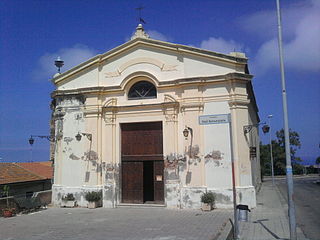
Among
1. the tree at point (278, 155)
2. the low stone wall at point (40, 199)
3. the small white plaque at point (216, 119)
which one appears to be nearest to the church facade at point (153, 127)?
the low stone wall at point (40, 199)

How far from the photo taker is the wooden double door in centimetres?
1509

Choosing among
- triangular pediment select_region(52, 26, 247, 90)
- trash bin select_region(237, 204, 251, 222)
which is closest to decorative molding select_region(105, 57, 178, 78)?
triangular pediment select_region(52, 26, 247, 90)

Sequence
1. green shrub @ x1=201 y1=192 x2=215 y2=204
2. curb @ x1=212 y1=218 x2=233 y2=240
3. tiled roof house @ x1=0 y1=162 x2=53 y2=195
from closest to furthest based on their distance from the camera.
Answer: curb @ x1=212 y1=218 x2=233 y2=240, green shrub @ x1=201 y1=192 x2=215 y2=204, tiled roof house @ x1=0 y1=162 x2=53 y2=195

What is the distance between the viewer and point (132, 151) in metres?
15.6

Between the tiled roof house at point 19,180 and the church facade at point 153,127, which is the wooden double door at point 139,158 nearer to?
the church facade at point 153,127

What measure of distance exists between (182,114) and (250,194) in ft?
15.2

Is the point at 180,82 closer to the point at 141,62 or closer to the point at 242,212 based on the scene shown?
the point at 141,62

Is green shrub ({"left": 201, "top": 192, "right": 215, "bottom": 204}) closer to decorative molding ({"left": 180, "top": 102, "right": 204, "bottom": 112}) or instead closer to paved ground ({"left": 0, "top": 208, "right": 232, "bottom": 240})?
paved ground ({"left": 0, "top": 208, "right": 232, "bottom": 240})

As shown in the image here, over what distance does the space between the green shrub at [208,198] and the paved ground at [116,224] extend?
49 cm

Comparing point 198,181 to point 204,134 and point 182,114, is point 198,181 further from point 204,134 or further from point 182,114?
point 182,114

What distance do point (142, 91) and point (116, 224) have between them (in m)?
6.94

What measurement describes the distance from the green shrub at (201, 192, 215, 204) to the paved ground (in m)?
0.49

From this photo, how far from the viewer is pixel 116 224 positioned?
36.8 ft

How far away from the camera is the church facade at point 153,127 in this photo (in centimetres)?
1402
